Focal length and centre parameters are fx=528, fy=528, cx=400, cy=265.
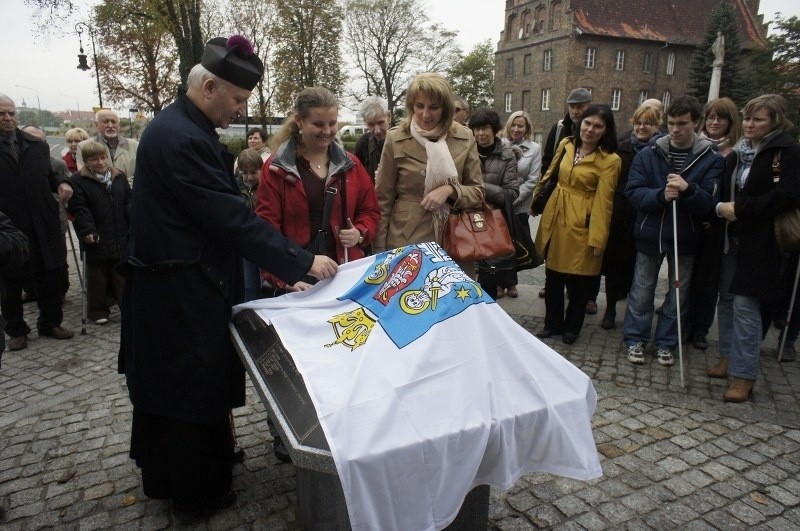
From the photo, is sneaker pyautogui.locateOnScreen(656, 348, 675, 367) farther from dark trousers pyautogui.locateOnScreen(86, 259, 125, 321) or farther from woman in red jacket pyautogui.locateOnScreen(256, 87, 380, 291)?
dark trousers pyautogui.locateOnScreen(86, 259, 125, 321)

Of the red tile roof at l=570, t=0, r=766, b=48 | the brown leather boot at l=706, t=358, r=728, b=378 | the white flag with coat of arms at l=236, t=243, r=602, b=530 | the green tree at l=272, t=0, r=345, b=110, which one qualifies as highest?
the red tile roof at l=570, t=0, r=766, b=48

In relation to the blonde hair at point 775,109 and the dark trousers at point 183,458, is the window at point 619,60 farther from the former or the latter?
the dark trousers at point 183,458

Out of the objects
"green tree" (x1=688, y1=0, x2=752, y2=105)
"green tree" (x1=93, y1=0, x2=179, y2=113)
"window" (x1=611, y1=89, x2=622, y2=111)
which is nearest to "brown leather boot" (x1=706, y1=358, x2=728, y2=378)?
"green tree" (x1=93, y1=0, x2=179, y2=113)

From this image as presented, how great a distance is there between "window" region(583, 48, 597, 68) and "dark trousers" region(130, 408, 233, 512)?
42502 mm

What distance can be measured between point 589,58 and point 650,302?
39.8 meters

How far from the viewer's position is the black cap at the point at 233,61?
222 cm

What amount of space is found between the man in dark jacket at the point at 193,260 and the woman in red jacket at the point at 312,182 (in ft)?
1.49

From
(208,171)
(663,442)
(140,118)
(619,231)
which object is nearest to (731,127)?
(619,231)

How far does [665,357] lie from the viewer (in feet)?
15.2

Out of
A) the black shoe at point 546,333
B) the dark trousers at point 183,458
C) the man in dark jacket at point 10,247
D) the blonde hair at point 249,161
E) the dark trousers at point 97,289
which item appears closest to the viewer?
the man in dark jacket at point 10,247

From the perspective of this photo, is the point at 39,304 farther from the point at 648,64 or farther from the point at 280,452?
the point at 648,64

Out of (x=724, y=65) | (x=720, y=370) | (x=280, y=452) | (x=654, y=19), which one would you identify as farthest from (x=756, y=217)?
(x=654, y=19)

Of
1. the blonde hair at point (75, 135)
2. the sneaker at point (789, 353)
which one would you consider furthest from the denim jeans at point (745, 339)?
the blonde hair at point (75, 135)

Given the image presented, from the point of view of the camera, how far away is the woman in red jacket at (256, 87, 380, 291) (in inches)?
113
